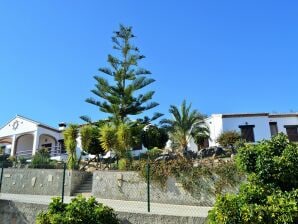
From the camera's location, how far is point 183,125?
21.0 m

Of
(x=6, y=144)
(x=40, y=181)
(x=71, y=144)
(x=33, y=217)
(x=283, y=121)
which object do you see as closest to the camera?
(x=33, y=217)

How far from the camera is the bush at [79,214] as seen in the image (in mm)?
6691

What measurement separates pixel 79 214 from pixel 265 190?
3.86m

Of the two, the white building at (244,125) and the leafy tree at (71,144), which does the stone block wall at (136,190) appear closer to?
the leafy tree at (71,144)

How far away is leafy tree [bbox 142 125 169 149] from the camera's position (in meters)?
20.1

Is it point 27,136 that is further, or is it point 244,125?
point 27,136

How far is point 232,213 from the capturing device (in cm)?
580

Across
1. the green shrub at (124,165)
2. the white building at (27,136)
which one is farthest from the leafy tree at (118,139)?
the white building at (27,136)

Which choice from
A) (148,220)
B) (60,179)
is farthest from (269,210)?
(60,179)

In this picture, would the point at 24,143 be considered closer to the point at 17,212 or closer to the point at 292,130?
the point at 17,212

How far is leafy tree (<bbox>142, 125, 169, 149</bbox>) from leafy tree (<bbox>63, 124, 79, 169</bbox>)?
18.7 ft

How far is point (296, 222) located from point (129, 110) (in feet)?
53.2

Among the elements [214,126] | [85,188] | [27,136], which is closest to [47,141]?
[27,136]

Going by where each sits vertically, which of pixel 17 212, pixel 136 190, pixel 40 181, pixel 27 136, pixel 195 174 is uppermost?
pixel 27 136
